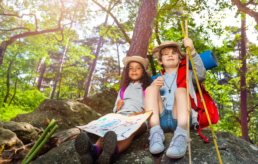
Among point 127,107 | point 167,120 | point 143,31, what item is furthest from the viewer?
point 143,31

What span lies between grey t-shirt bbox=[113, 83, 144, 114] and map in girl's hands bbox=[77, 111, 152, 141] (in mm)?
291

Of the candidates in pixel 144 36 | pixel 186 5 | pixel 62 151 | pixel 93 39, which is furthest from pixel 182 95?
pixel 93 39

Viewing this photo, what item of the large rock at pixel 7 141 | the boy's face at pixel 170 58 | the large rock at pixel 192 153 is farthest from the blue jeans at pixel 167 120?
the large rock at pixel 7 141

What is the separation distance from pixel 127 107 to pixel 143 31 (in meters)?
2.16

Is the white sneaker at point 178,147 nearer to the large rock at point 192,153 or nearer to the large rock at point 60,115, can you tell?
the large rock at point 192,153

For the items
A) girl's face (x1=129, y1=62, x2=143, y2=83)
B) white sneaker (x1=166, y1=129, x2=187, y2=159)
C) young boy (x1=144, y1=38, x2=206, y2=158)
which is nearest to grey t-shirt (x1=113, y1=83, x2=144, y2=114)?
girl's face (x1=129, y1=62, x2=143, y2=83)

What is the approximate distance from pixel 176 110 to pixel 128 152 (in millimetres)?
738

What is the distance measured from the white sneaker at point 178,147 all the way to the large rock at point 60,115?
10.6ft

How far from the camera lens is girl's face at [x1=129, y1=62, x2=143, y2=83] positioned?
106 inches

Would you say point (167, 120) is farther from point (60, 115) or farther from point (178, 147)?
point (60, 115)

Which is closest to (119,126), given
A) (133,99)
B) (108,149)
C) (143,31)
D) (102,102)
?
(108,149)

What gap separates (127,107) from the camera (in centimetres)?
242

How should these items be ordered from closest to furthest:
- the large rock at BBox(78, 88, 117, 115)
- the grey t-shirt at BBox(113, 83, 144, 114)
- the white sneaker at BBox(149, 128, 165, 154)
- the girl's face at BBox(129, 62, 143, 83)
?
the white sneaker at BBox(149, 128, 165, 154) → the grey t-shirt at BBox(113, 83, 144, 114) → the girl's face at BBox(129, 62, 143, 83) → the large rock at BBox(78, 88, 117, 115)

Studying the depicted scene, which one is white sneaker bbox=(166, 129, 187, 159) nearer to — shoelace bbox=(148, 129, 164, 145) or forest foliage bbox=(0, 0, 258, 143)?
shoelace bbox=(148, 129, 164, 145)
